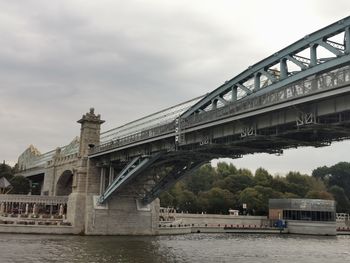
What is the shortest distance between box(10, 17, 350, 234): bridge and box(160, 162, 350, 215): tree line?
26466 millimetres

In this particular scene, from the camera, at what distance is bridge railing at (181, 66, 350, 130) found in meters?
27.4

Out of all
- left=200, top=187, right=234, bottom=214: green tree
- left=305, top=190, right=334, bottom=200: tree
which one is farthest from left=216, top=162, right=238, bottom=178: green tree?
left=200, top=187, right=234, bottom=214: green tree

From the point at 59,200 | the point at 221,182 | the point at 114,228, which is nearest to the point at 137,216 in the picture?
the point at 114,228

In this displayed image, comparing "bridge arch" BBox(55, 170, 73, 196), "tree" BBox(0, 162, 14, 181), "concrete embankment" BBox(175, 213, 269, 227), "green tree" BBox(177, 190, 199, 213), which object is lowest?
"concrete embankment" BBox(175, 213, 269, 227)

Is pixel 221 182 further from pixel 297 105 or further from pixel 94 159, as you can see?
pixel 297 105

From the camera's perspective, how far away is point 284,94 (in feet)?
104

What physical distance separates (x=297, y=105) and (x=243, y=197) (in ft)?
272

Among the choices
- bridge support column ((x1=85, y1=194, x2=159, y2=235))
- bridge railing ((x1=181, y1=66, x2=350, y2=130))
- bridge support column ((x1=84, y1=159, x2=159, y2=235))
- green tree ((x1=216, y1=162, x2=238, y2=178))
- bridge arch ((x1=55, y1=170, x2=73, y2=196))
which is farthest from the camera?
green tree ((x1=216, y1=162, x2=238, y2=178))

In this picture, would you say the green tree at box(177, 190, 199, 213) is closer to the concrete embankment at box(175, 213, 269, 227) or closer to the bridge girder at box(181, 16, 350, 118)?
the concrete embankment at box(175, 213, 269, 227)

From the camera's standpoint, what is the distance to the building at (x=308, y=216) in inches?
3782

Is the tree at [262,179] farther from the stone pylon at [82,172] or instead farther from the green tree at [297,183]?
the stone pylon at [82,172]

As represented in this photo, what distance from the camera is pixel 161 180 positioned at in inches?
2421

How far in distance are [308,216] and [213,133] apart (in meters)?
64.0

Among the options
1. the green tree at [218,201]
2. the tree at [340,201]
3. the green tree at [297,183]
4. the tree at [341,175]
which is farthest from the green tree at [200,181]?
the tree at [341,175]
